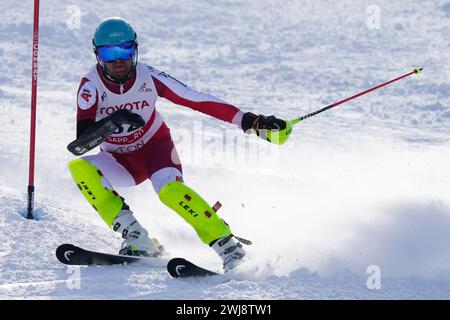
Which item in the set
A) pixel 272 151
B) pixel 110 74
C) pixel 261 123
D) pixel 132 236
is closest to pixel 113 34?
pixel 110 74

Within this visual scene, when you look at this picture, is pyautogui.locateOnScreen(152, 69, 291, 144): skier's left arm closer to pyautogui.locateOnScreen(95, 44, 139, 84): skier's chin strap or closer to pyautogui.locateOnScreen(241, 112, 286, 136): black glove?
pyautogui.locateOnScreen(241, 112, 286, 136): black glove

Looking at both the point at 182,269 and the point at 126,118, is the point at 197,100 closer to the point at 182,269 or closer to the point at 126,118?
the point at 126,118

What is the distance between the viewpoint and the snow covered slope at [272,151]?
17.0 ft

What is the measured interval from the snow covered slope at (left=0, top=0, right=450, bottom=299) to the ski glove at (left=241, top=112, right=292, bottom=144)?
2.71 feet

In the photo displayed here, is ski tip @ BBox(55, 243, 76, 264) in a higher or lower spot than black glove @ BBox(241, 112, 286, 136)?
lower

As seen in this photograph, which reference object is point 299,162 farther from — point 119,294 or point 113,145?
point 119,294

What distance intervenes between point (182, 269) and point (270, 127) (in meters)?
1.19

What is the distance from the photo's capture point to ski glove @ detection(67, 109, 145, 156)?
5.45 meters

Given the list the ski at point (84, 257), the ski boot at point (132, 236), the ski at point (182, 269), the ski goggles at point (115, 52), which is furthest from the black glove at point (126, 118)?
the ski at point (182, 269)

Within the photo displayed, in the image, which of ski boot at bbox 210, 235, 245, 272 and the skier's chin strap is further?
the skier's chin strap

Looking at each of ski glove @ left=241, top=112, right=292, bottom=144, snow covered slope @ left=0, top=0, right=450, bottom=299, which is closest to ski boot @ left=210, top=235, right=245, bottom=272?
snow covered slope @ left=0, top=0, right=450, bottom=299

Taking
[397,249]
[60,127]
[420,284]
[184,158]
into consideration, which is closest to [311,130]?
[184,158]

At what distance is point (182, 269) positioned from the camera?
16.5 feet

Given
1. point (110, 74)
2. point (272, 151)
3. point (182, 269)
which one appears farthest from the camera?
point (272, 151)
